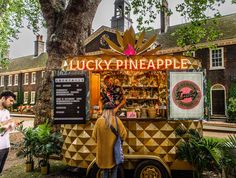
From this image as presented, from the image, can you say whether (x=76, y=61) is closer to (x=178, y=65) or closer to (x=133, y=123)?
(x=133, y=123)

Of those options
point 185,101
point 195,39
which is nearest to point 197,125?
point 185,101

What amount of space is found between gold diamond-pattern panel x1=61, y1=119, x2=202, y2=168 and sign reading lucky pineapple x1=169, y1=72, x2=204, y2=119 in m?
0.31

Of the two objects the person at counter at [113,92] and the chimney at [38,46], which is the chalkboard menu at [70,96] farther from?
the chimney at [38,46]

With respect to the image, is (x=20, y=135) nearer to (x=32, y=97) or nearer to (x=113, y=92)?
(x=113, y=92)

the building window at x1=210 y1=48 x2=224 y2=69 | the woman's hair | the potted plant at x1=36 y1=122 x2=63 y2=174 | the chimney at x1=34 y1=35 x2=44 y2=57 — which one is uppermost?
the chimney at x1=34 y1=35 x2=44 y2=57

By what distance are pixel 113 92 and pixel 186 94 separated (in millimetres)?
3138

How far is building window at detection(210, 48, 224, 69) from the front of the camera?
23031 mm

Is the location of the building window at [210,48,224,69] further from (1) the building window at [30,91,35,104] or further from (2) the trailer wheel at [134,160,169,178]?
(1) the building window at [30,91,35,104]

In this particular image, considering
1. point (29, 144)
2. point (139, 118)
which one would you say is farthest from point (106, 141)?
point (29, 144)

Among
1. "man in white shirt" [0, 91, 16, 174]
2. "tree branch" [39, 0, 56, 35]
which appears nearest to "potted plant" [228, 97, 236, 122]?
"tree branch" [39, 0, 56, 35]

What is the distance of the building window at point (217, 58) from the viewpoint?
75.6ft

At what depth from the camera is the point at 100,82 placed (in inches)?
346

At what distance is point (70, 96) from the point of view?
6766mm

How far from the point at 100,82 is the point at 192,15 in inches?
285
